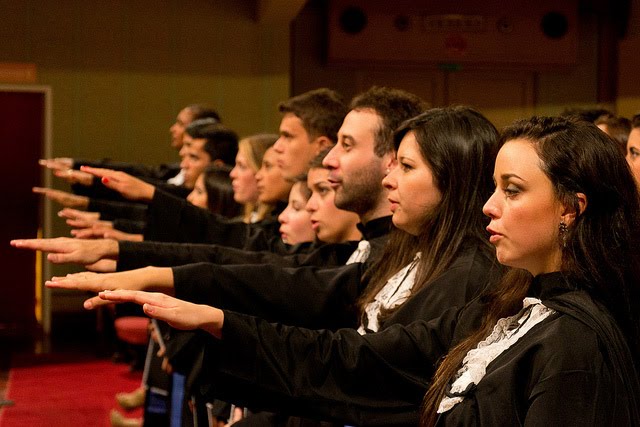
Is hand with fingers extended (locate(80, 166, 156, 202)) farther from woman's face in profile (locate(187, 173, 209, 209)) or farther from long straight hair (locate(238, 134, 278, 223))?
woman's face in profile (locate(187, 173, 209, 209))

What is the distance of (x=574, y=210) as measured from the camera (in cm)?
184

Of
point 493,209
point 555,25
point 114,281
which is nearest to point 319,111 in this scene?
point 114,281

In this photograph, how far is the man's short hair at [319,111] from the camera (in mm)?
4105

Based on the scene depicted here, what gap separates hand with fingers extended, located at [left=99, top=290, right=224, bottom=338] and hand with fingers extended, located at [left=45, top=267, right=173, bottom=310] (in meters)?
0.16

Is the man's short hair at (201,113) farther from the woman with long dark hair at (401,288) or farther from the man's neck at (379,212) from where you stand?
the woman with long dark hair at (401,288)

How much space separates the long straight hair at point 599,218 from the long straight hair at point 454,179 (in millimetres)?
665

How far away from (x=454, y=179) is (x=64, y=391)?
4.31 metres

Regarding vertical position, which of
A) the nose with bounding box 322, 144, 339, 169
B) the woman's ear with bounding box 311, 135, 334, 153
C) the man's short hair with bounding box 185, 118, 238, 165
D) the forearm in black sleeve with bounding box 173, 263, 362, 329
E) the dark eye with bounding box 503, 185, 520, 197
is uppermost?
the man's short hair with bounding box 185, 118, 238, 165

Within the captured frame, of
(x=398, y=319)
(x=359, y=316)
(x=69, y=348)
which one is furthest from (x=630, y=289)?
(x=69, y=348)

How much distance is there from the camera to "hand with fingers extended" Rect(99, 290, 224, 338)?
206cm

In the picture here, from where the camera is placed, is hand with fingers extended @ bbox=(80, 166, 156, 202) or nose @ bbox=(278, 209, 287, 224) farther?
nose @ bbox=(278, 209, 287, 224)

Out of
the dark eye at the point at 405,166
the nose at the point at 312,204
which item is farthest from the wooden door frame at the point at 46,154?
the dark eye at the point at 405,166

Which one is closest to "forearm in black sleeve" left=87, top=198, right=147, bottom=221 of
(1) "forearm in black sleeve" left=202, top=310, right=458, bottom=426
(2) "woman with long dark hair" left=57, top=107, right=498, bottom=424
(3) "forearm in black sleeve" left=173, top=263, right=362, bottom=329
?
(3) "forearm in black sleeve" left=173, top=263, right=362, bottom=329

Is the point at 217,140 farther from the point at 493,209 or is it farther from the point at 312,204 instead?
the point at 493,209
